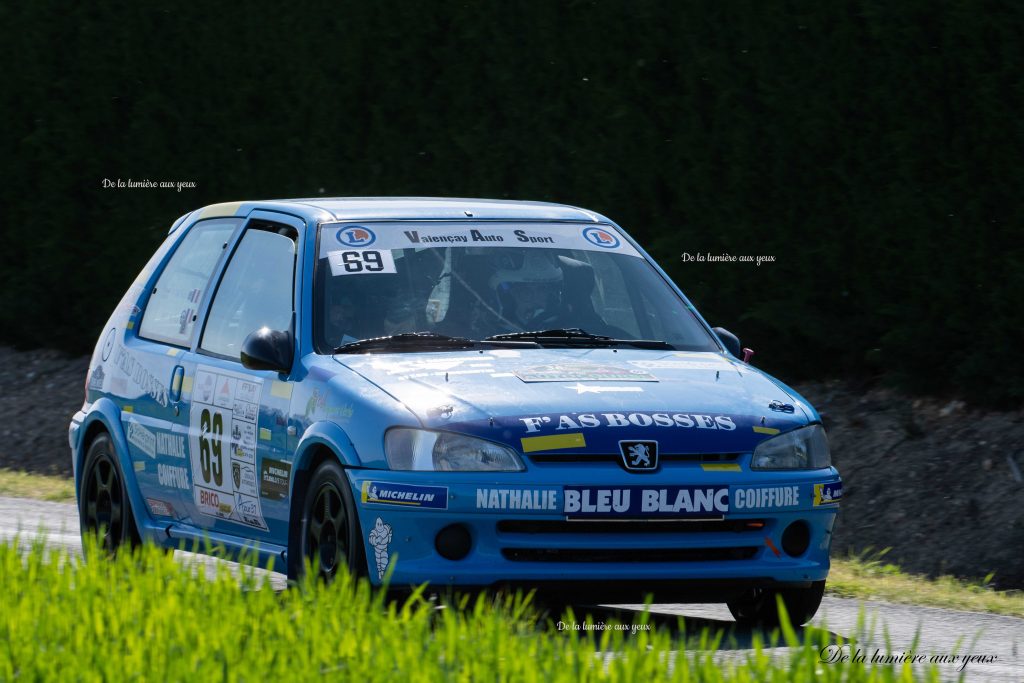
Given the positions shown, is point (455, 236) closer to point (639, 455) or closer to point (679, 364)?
point (679, 364)

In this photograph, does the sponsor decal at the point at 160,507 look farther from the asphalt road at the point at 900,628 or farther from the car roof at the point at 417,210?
the car roof at the point at 417,210

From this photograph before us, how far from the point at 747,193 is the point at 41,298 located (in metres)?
9.03

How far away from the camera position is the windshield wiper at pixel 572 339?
26.3 ft

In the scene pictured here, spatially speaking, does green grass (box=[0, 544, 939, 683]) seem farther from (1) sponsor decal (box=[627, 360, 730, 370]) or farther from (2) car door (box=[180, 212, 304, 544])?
(1) sponsor decal (box=[627, 360, 730, 370])

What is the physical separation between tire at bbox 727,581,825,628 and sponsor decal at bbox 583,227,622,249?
1738 mm

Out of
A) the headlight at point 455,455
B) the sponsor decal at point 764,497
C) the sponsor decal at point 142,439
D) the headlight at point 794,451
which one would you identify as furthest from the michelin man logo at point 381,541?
the sponsor decal at point 142,439

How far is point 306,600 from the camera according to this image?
5996 millimetres

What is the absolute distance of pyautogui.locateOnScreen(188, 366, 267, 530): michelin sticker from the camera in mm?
7992

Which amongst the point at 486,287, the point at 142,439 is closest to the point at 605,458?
the point at 486,287

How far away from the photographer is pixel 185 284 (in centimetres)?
930

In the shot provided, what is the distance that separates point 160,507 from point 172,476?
268 millimetres

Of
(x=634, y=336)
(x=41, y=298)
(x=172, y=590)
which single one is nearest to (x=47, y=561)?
(x=172, y=590)

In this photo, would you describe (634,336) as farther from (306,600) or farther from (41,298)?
(41,298)

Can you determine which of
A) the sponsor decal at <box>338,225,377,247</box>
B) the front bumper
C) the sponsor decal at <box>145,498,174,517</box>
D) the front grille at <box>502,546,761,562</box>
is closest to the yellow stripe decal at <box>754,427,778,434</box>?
the front bumper
